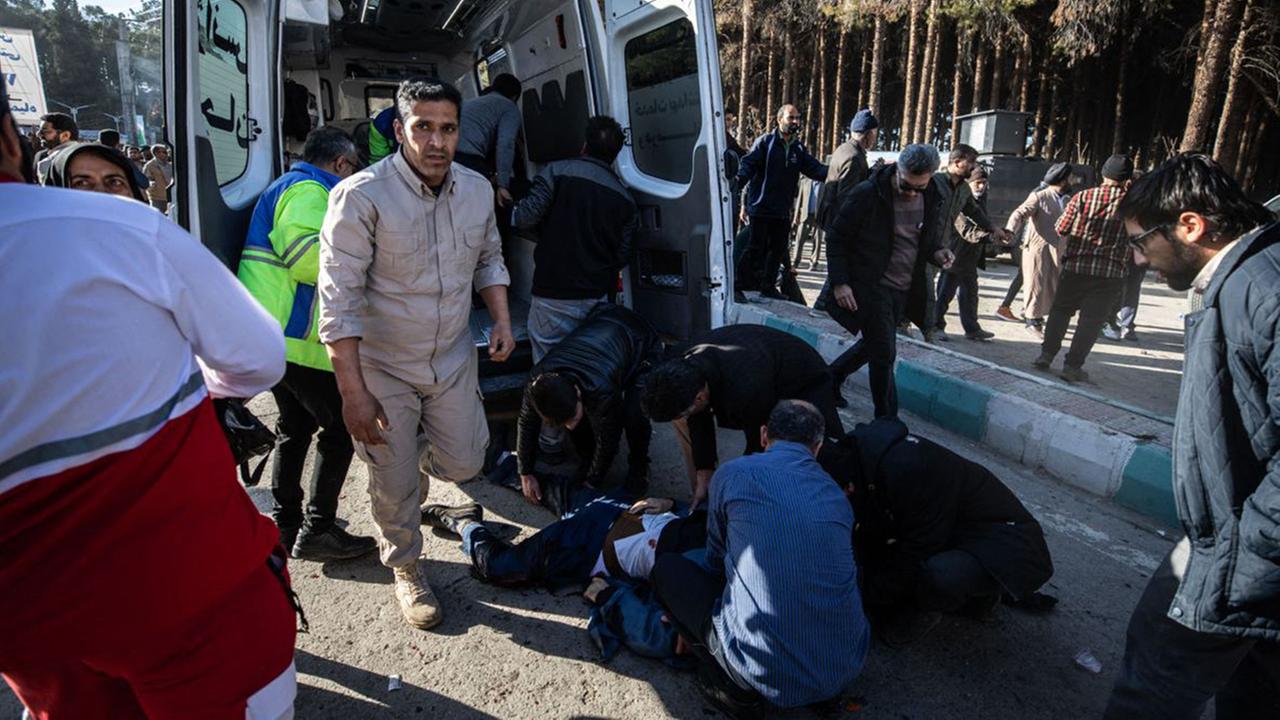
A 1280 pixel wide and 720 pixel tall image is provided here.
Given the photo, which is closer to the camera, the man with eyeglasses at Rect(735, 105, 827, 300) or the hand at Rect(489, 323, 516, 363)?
the hand at Rect(489, 323, 516, 363)

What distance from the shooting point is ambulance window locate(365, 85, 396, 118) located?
679 cm

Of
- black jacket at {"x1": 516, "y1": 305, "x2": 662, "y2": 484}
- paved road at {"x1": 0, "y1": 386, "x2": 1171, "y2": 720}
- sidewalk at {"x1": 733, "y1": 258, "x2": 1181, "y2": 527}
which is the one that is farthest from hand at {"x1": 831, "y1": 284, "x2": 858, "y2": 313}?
paved road at {"x1": 0, "y1": 386, "x2": 1171, "y2": 720}

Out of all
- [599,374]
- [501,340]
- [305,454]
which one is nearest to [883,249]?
[599,374]

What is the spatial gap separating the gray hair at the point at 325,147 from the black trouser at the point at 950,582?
258 centimetres

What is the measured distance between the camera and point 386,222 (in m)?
2.15

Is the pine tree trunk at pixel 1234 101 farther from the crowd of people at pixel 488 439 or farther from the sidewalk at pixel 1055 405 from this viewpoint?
the crowd of people at pixel 488 439

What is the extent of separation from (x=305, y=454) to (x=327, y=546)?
0.39 metres

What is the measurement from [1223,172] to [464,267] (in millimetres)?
2066

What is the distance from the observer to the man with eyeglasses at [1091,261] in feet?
16.0

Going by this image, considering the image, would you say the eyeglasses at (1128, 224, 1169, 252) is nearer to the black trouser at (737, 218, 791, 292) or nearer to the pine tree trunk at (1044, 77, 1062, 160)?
the black trouser at (737, 218, 791, 292)

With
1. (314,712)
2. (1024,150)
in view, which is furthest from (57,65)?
(314,712)

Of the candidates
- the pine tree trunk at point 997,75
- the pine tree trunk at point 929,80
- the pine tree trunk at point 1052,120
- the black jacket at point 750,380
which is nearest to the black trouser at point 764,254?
the black jacket at point 750,380

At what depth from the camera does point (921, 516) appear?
7.58ft

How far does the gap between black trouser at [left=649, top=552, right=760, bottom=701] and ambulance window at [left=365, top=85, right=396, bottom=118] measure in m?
6.01
